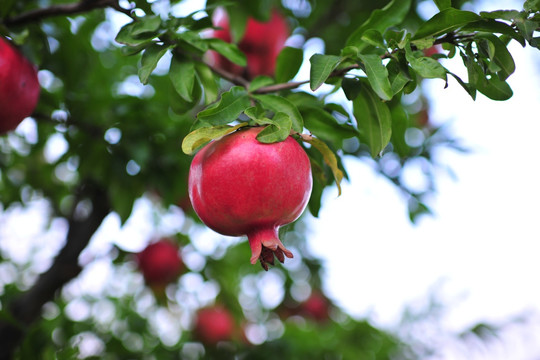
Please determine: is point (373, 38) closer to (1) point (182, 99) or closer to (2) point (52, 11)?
(1) point (182, 99)

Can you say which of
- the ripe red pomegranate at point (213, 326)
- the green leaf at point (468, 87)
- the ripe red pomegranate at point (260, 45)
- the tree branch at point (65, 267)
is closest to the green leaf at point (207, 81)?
the green leaf at point (468, 87)

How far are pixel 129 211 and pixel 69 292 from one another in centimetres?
222

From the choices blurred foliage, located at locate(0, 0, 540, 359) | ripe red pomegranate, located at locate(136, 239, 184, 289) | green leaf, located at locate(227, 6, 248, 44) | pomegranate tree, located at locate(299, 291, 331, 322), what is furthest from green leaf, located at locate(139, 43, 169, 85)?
pomegranate tree, located at locate(299, 291, 331, 322)

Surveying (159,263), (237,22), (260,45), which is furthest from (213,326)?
(237,22)

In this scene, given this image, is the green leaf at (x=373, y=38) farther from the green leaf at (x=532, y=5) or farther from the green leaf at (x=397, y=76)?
the green leaf at (x=532, y=5)

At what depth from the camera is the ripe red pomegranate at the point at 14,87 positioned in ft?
3.14

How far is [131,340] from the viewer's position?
8.20 ft

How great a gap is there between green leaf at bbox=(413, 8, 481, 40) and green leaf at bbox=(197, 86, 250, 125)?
0.31 m

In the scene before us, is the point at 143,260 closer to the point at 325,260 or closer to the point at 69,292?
the point at 325,260

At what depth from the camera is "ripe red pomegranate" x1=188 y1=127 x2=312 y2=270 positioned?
0.75 m

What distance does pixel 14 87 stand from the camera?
0.97 meters

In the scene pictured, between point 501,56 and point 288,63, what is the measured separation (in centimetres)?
42

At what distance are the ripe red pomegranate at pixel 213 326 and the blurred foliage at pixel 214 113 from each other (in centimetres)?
6

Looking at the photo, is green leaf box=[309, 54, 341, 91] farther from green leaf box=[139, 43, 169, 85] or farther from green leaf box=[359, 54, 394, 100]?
green leaf box=[139, 43, 169, 85]
